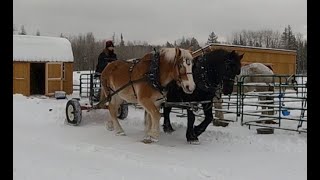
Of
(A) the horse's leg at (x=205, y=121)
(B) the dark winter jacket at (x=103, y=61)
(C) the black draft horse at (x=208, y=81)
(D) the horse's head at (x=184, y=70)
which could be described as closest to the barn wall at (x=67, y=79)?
(B) the dark winter jacket at (x=103, y=61)

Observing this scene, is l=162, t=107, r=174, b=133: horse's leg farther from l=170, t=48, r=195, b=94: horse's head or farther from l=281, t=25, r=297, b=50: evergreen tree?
l=281, t=25, r=297, b=50: evergreen tree

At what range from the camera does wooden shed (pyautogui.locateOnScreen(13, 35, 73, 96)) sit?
837 inches

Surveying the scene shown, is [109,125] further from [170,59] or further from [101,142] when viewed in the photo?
[170,59]

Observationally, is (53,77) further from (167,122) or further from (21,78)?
(167,122)

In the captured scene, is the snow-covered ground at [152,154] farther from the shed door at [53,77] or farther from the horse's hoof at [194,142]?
the shed door at [53,77]

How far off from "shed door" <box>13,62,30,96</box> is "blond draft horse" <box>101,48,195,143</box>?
1324 cm

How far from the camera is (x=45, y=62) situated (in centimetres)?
2198

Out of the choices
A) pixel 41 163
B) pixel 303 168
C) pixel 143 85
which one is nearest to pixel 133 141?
pixel 143 85

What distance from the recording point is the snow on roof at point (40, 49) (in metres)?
21.6

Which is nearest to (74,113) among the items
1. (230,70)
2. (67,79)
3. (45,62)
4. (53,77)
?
(230,70)

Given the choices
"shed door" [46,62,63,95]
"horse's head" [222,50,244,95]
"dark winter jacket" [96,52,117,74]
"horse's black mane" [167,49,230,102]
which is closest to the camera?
"horse's black mane" [167,49,230,102]

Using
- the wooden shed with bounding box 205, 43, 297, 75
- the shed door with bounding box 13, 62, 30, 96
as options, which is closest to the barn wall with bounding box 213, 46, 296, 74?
the wooden shed with bounding box 205, 43, 297, 75

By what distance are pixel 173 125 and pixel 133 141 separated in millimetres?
1793

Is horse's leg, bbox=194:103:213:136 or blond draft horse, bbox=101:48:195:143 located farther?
horse's leg, bbox=194:103:213:136
